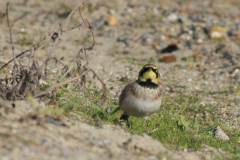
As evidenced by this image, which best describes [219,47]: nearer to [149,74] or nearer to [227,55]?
[227,55]

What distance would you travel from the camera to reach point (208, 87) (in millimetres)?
7188

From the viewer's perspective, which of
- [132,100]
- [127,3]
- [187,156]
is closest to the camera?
[187,156]

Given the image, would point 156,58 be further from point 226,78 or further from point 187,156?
point 187,156

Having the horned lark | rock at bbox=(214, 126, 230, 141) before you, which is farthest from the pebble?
the horned lark

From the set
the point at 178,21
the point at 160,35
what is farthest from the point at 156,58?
the point at 178,21

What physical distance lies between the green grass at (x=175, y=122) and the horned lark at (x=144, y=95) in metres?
0.28

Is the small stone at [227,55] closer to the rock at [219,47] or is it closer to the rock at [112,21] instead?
the rock at [219,47]

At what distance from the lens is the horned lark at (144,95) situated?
472 centimetres

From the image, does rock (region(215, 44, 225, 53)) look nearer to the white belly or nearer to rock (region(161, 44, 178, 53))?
rock (region(161, 44, 178, 53))

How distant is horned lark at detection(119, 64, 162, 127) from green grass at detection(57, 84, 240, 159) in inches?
11.1

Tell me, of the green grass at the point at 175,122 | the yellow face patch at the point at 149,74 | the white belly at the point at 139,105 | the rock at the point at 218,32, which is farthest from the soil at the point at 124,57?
the yellow face patch at the point at 149,74

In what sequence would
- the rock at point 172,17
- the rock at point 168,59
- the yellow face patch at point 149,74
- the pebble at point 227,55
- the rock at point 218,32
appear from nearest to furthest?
the yellow face patch at point 149,74 < the rock at point 168,59 < the pebble at point 227,55 < the rock at point 218,32 < the rock at point 172,17

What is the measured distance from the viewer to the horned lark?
4.72m

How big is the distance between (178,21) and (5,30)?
4528 millimetres
